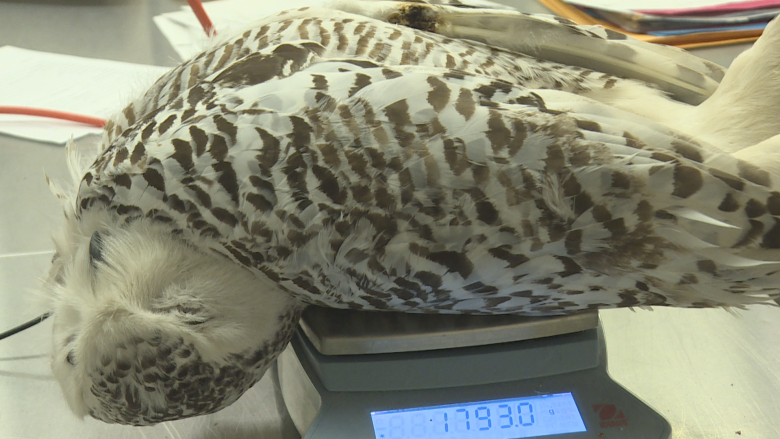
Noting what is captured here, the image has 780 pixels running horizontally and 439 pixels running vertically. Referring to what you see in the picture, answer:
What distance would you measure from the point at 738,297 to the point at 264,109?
15.1 inches

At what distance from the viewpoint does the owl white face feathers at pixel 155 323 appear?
477 millimetres

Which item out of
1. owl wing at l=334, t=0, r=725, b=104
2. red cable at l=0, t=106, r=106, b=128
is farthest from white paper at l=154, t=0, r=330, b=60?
owl wing at l=334, t=0, r=725, b=104

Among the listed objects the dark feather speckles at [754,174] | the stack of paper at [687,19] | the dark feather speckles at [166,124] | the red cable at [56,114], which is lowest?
the red cable at [56,114]

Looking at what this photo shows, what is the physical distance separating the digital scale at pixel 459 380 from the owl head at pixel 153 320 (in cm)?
6

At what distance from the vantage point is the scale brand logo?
0.55 metres

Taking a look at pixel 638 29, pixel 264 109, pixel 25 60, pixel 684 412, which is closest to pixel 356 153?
pixel 264 109

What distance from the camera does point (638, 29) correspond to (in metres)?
1.23

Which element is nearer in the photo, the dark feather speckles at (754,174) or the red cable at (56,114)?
the dark feather speckles at (754,174)

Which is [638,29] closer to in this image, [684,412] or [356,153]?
[684,412]

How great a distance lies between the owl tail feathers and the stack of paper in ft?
2.29

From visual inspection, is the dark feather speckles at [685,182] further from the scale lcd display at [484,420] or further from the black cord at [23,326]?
the black cord at [23,326]

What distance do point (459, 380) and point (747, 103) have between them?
1.14 feet

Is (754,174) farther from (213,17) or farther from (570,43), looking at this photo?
(213,17)

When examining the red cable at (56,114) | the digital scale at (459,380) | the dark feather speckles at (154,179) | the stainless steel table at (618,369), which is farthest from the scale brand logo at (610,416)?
the red cable at (56,114)
